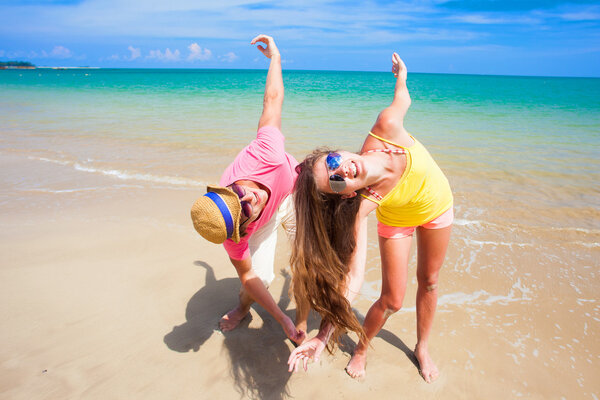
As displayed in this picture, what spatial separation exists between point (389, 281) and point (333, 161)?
3.19ft

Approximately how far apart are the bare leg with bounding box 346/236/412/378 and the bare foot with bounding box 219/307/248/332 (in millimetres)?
1055

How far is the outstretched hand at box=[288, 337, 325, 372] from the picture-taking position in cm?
219

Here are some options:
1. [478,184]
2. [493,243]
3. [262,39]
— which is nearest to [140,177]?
[262,39]

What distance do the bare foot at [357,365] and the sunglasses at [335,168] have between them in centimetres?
151

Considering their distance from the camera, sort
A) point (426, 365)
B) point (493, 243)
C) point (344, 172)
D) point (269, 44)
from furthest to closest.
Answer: point (493, 243) → point (269, 44) → point (426, 365) → point (344, 172)

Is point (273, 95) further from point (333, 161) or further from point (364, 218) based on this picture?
point (364, 218)

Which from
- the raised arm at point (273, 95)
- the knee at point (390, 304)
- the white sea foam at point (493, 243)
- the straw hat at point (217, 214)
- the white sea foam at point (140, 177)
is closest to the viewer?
the straw hat at point (217, 214)

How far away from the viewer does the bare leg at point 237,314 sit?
10.2ft

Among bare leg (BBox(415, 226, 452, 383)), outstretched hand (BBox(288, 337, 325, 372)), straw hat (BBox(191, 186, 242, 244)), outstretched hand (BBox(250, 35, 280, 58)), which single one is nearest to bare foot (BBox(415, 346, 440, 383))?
bare leg (BBox(415, 226, 452, 383))

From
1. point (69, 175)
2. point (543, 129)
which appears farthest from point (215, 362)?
point (543, 129)

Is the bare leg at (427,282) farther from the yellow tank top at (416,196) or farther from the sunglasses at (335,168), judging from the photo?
the sunglasses at (335,168)

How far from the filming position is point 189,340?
9.61ft

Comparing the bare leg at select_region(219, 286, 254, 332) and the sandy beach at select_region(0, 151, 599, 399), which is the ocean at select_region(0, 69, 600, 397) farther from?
the bare leg at select_region(219, 286, 254, 332)

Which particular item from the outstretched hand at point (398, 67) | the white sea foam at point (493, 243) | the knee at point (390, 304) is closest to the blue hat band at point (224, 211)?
the knee at point (390, 304)
